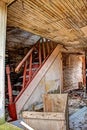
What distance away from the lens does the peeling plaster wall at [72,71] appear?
7.96m

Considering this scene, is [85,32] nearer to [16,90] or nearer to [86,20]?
[86,20]

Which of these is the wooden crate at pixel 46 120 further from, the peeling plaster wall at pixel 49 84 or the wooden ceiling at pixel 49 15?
the peeling plaster wall at pixel 49 84

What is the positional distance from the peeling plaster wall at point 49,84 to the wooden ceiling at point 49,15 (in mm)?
1698

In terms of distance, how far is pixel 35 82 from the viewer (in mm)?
4484

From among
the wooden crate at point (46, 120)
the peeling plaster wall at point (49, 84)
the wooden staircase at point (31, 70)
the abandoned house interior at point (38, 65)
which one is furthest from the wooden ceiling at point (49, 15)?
the peeling plaster wall at point (49, 84)

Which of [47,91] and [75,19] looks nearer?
[75,19]

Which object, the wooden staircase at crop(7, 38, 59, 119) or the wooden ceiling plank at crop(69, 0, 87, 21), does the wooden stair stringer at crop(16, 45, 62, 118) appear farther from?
the wooden ceiling plank at crop(69, 0, 87, 21)

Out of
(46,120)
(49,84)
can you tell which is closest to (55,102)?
(46,120)

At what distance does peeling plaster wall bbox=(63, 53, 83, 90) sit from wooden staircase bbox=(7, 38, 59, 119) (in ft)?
8.24

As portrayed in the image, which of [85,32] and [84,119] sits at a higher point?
[85,32]

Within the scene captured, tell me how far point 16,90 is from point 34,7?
8.92 feet

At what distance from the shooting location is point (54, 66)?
5617mm

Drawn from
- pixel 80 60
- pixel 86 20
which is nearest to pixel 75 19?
pixel 86 20

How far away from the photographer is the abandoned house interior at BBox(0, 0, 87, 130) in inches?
88.9
